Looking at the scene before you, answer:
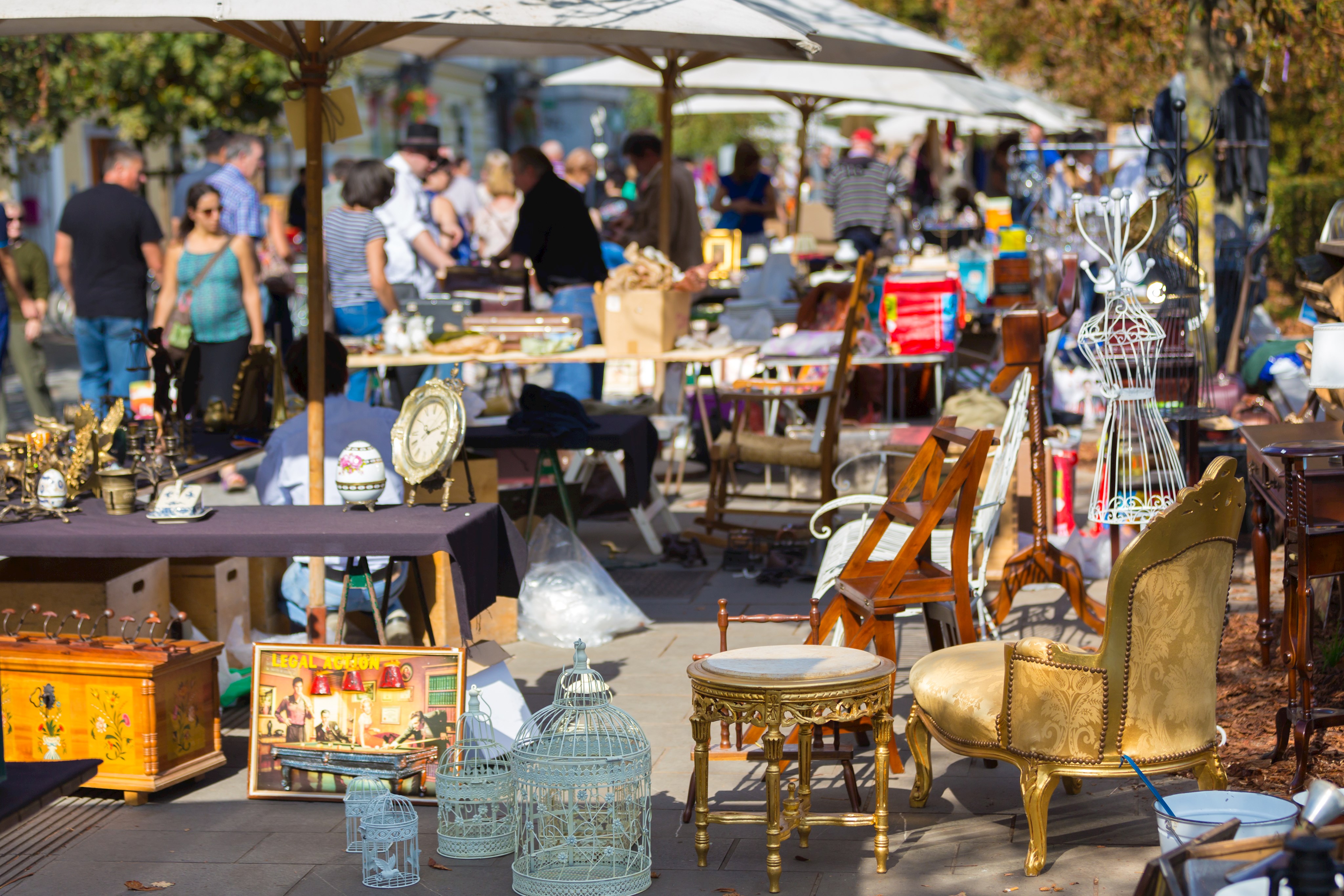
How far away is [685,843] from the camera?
4348 mm

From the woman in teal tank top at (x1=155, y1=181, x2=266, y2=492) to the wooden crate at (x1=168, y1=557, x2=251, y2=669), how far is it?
9.27 ft

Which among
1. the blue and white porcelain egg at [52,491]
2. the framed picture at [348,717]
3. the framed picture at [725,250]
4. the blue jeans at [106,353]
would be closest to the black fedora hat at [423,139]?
the framed picture at [725,250]

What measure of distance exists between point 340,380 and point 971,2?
48.8 feet

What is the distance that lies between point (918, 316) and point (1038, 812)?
5.34 metres

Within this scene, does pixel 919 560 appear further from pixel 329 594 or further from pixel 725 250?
pixel 725 250

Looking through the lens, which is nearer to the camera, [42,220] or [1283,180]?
[1283,180]

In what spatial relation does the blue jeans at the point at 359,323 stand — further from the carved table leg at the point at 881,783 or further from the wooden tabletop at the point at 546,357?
the carved table leg at the point at 881,783

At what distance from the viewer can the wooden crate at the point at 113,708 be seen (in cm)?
477

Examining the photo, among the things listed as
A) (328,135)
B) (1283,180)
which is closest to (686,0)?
(328,135)

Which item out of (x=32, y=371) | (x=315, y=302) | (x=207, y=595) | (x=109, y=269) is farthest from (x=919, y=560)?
(x=32, y=371)

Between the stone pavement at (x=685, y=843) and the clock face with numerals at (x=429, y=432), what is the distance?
1.19 metres

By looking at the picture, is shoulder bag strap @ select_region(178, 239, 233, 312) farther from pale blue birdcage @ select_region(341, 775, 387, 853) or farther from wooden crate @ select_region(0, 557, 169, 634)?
pale blue birdcage @ select_region(341, 775, 387, 853)

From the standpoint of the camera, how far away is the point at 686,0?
5840 mm

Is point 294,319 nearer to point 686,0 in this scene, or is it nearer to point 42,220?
point 686,0
